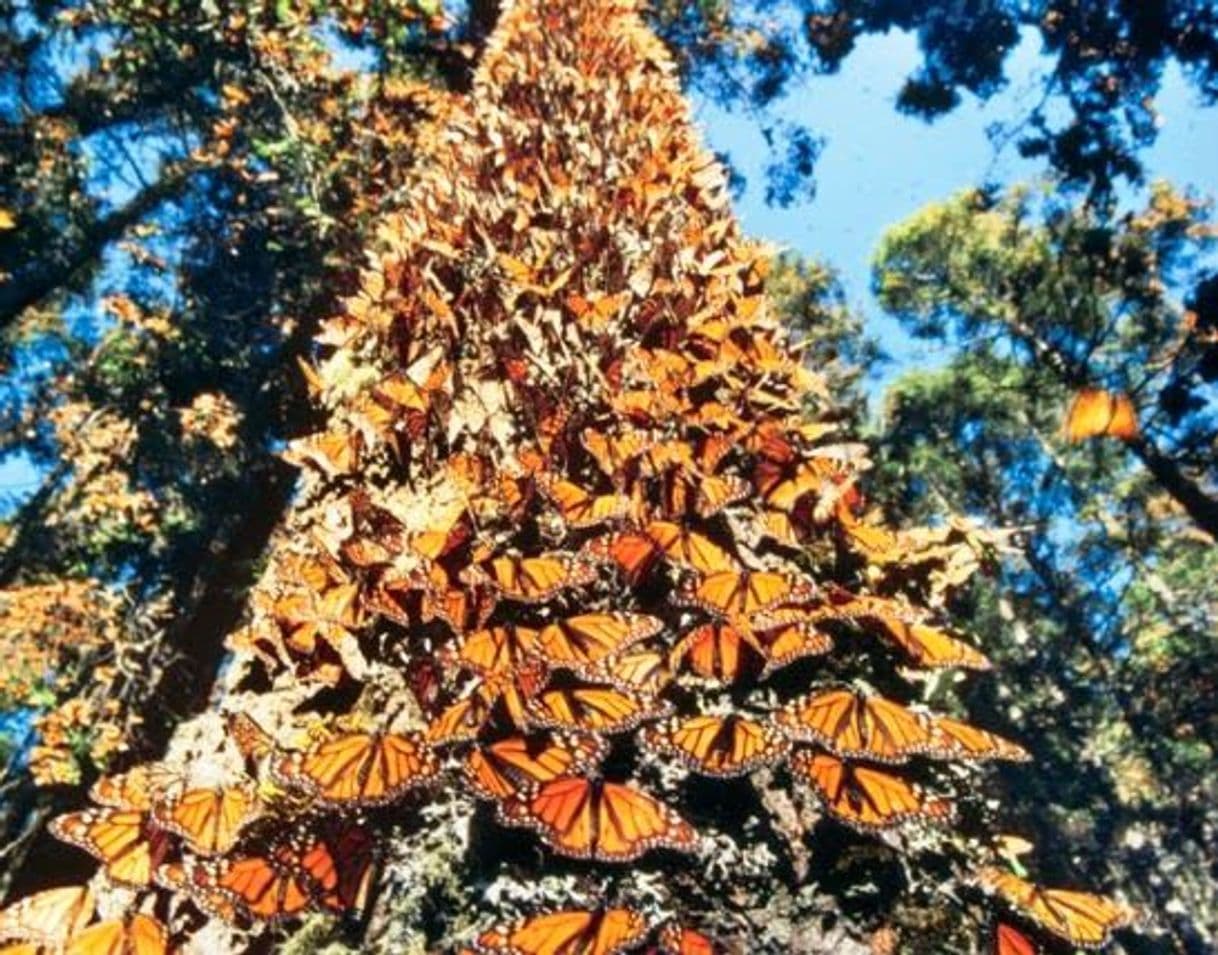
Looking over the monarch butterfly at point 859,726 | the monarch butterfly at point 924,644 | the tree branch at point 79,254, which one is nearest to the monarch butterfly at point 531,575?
the monarch butterfly at point 859,726

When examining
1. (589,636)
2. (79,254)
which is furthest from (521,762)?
(79,254)

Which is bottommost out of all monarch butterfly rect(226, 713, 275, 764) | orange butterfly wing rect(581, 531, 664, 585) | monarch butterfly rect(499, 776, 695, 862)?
monarch butterfly rect(499, 776, 695, 862)

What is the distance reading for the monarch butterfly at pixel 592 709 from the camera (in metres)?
1.43

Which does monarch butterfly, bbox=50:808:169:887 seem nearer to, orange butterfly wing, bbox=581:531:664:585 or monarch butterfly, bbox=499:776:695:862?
monarch butterfly, bbox=499:776:695:862

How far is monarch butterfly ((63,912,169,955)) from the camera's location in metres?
1.35

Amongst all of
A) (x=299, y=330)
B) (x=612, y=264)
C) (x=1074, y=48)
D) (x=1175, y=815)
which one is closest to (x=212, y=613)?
(x=299, y=330)

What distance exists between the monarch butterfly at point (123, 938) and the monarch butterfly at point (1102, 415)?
7.76 metres

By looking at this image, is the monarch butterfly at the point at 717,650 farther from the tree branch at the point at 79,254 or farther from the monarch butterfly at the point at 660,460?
the tree branch at the point at 79,254

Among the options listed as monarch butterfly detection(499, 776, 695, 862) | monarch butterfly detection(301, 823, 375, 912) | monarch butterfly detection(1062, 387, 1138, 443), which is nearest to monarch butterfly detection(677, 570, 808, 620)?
monarch butterfly detection(499, 776, 695, 862)

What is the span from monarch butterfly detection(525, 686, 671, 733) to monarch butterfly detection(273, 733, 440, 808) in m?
0.20

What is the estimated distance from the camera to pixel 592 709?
146cm

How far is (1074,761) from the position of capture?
19922 mm

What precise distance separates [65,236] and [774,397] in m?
12.8

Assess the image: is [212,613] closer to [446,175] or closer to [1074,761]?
[446,175]
